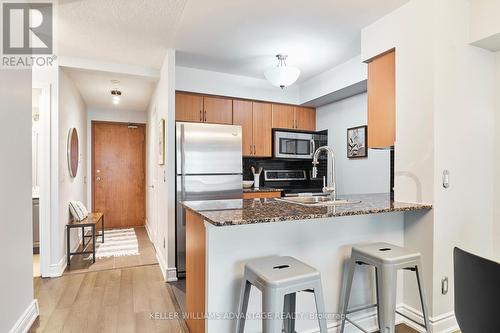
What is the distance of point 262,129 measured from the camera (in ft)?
13.5

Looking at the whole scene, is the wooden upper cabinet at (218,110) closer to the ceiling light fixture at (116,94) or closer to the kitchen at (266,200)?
the kitchen at (266,200)

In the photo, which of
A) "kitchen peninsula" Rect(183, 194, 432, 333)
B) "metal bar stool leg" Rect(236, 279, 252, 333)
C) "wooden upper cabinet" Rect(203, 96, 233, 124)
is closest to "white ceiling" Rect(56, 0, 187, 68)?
"wooden upper cabinet" Rect(203, 96, 233, 124)

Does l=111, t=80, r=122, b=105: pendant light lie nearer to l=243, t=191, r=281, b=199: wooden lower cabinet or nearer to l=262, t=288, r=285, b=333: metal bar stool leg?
l=243, t=191, r=281, b=199: wooden lower cabinet

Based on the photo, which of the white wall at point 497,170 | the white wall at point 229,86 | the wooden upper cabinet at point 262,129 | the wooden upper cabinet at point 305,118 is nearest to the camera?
the white wall at point 497,170

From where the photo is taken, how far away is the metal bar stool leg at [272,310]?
1.30 meters

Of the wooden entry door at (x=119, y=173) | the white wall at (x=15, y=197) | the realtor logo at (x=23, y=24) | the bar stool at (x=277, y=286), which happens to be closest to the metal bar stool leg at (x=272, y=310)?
the bar stool at (x=277, y=286)

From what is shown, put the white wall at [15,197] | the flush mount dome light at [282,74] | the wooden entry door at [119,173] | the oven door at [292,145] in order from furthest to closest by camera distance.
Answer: the wooden entry door at [119,173]
the oven door at [292,145]
the flush mount dome light at [282,74]
the white wall at [15,197]

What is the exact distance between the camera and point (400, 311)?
2.21 m

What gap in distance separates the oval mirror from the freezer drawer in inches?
62.3

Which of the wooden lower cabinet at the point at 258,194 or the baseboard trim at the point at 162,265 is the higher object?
the wooden lower cabinet at the point at 258,194

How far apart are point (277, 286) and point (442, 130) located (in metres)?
1.61

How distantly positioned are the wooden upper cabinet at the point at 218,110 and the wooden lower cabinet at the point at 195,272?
195 cm

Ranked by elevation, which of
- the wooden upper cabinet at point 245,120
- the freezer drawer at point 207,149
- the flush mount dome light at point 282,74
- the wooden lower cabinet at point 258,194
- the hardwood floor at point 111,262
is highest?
the flush mount dome light at point 282,74

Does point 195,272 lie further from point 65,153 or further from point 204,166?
point 65,153
